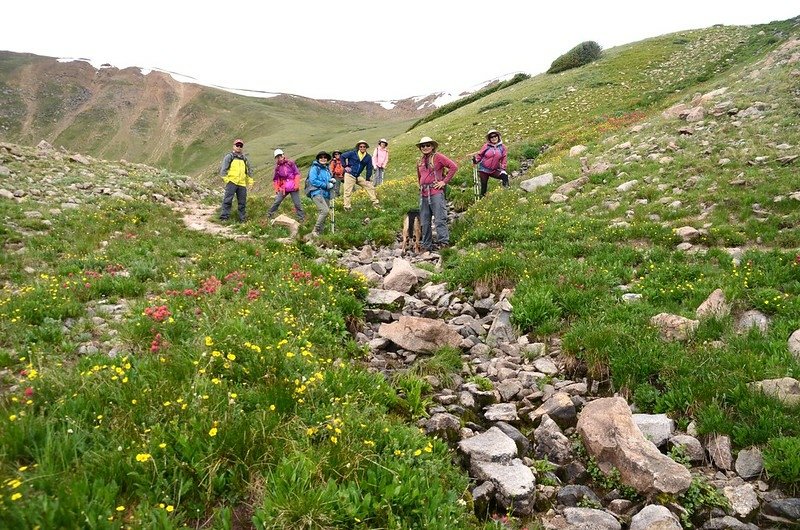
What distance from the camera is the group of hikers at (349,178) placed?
47.3 feet

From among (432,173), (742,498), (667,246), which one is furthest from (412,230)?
(742,498)

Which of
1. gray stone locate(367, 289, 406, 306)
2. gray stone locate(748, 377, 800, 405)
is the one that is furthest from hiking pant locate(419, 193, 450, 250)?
gray stone locate(748, 377, 800, 405)

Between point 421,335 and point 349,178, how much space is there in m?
13.1

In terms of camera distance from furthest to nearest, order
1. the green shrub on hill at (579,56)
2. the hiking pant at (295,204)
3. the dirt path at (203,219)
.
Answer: the green shrub on hill at (579,56) < the hiking pant at (295,204) < the dirt path at (203,219)

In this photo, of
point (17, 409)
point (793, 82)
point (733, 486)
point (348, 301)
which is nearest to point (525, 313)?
point (348, 301)

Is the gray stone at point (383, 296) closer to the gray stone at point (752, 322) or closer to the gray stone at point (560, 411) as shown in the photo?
the gray stone at point (560, 411)

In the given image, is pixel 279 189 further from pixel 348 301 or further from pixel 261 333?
pixel 261 333

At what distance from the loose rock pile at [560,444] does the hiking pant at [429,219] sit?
→ 6.54m

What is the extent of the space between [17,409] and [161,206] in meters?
15.8

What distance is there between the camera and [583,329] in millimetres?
7328

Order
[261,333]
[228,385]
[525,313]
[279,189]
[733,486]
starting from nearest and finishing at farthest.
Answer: [733,486]
[228,385]
[261,333]
[525,313]
[279,189]

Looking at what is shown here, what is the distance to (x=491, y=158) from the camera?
17.7 metres

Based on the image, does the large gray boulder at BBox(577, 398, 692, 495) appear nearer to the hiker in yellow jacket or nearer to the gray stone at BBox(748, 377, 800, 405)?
the gray stone at BBox(748, 377, 800, 405)

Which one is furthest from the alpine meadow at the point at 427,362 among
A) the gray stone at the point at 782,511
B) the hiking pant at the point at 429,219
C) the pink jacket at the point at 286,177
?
the pink jacket at the point at 286,177
